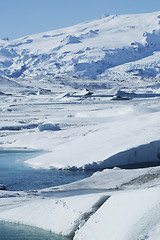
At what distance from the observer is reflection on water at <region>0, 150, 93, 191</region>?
1593 centimetres

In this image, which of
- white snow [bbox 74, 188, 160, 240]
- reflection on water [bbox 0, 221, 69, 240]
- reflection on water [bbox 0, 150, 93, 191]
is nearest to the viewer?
white snow [bbox 74, 188, 160, 240]

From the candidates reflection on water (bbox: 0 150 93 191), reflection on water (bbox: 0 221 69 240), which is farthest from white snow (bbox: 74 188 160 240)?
reflection on water (bbox: 0 150 93 191)

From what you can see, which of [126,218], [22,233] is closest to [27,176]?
[22,233]

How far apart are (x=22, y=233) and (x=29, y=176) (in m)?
7.29

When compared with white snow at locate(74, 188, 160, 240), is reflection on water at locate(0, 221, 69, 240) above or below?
below

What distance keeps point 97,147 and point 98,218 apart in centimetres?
1122

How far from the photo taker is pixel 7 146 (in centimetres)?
2519

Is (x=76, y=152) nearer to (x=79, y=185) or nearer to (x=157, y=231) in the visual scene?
(x=79, y=185)

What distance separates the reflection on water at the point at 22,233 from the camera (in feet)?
32.5

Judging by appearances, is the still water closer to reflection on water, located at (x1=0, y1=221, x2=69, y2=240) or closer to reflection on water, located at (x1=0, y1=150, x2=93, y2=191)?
reflection on water, located at (x1=0, y1=150, x2=93, y2=191)

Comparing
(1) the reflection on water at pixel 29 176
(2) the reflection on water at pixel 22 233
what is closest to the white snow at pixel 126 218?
(2) the reflection on water at pixel 22 233

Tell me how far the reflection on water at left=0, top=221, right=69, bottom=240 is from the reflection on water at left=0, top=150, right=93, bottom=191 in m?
4.68

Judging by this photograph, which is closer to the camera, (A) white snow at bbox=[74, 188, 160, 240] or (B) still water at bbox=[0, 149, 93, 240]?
(A) white snow at bbox=[74, 188, 160, 240]

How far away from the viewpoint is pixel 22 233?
401 inches
